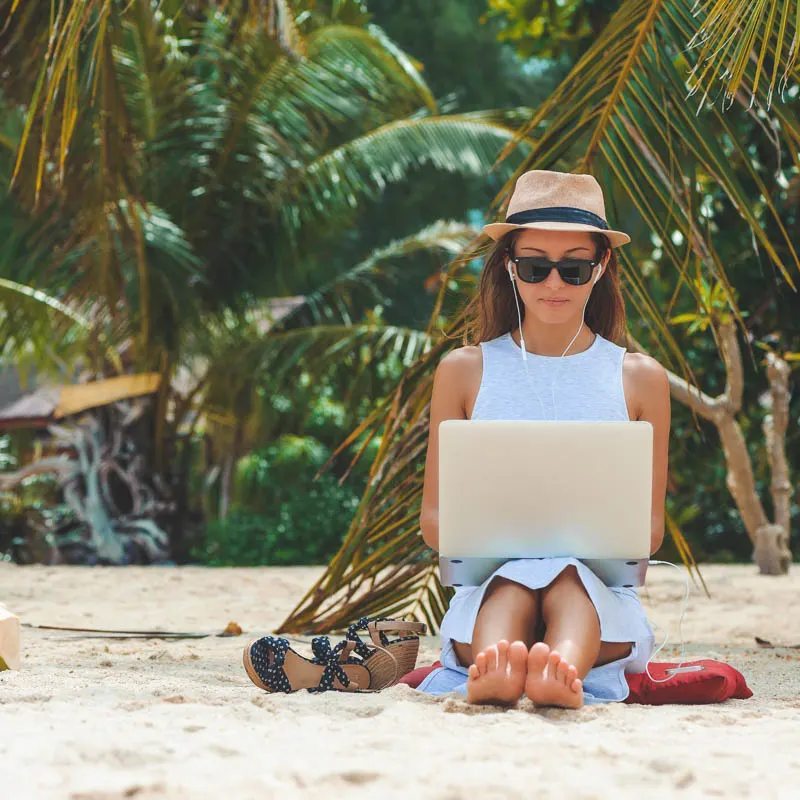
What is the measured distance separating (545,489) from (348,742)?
2.47 ft

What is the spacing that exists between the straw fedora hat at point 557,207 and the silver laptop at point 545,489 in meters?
0.56

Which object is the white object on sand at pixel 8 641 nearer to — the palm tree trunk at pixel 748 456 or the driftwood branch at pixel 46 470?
the palm tree trunk at pixel 748 456

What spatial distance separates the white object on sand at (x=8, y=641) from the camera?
9.43ft

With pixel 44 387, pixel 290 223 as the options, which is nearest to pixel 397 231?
pixel 44 387

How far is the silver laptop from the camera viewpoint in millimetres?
2416

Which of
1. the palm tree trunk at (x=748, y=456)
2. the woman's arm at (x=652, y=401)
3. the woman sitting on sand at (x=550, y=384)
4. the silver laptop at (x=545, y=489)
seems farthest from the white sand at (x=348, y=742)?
the palm tree trunk at (x=748, y=456)

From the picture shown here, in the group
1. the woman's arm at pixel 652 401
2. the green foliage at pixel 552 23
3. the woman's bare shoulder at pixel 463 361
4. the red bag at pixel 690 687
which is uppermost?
the green foliage at pixel 552 23

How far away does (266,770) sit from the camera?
5.65 ft

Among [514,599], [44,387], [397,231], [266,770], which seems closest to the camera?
[266,770]

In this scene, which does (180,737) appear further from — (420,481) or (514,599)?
(420,481)

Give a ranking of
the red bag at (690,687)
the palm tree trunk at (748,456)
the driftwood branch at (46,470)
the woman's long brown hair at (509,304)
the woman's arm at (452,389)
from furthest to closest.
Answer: the driftwood branch at (46,470), the palm tree trunk at (748,456), the woman's long brown hair at (509,304), the woman's arm at (452,389), the red bag at (690,687)

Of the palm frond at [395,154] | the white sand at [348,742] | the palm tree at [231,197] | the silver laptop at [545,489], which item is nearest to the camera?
the white sand at [348,742]

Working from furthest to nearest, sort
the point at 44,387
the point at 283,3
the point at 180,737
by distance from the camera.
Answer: the point at 44,387, the point at 283,3, the point at 180,737

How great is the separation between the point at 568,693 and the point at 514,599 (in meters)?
0.28
